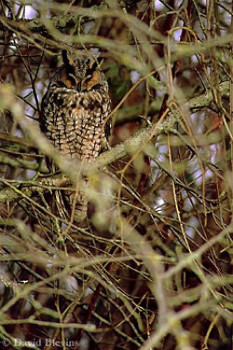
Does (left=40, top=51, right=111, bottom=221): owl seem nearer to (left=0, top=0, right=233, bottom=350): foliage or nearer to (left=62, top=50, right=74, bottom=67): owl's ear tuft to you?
(left=62, top=50, right=74, bottom=67): owl's ear tuft

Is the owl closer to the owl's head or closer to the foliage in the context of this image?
the owl's head

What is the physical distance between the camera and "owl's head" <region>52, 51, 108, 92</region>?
4.27 metres

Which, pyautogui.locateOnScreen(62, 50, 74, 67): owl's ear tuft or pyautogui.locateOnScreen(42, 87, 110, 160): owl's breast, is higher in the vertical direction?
pyautogui.locateOnScreen(62, 50, 74, 67): owl's ear tuft

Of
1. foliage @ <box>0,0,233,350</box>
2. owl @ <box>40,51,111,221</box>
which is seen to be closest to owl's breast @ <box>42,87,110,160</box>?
owl @ <box>40,51,111,221</box>

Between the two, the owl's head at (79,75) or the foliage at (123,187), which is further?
the owl's head at (79,75)

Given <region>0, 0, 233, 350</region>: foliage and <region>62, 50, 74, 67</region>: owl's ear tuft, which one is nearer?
<region>0, 0, 233, 350</region>: foliage

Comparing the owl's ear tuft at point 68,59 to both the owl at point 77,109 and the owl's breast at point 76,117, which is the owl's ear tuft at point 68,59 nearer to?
the owl at point 77,109

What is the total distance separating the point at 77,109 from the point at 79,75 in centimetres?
21

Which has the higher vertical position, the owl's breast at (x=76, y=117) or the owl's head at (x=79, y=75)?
the owl's head at (x=79, y=75)

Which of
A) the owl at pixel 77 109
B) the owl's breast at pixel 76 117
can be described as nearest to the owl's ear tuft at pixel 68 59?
the owl at pixel 77 109

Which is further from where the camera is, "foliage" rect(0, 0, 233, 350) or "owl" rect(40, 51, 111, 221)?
"owl" rect(40, 51, 111, 221)

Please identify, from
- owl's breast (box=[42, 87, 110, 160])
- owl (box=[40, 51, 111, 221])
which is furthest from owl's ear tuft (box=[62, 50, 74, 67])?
owl's breast (box=[42, 87, 110, 160])

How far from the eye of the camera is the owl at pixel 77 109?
14.1ft

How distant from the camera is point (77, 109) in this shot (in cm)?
428
